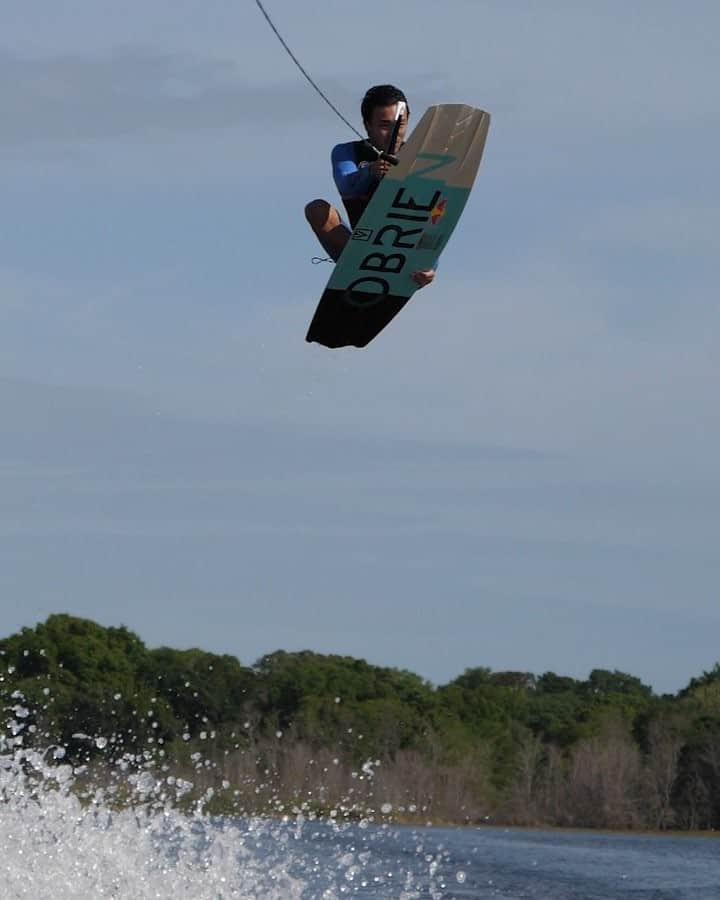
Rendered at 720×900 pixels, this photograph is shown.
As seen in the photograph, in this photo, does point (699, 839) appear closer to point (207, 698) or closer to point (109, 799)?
point (207, 698)

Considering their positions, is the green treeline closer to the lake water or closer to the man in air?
the lake water

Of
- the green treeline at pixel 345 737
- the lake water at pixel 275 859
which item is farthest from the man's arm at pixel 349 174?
the green treeline at pixel 345 737

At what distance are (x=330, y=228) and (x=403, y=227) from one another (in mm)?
478

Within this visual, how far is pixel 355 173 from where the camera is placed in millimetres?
11672

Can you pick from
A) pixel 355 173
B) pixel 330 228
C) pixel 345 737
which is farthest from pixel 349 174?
pixel 345 737

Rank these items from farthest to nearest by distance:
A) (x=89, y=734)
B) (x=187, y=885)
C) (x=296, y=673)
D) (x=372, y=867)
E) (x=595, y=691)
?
(x=595, y=691)
(x=296, y=673)
(x=89, y=734)
(x=372, y=867)
(x=187, y=885)

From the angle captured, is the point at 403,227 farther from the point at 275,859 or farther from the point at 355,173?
the point at 275,859

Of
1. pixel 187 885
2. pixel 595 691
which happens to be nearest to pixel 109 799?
pixel 187 885

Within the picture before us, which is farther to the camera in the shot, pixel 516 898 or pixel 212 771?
pixel 212 771

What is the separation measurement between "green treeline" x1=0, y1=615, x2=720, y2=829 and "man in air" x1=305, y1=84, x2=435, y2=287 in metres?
25.0

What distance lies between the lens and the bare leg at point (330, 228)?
11.8 metres

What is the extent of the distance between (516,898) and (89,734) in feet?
62.9

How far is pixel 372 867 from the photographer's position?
76.4ft

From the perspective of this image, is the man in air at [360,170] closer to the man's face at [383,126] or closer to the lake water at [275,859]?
the man's face at [383,126]
